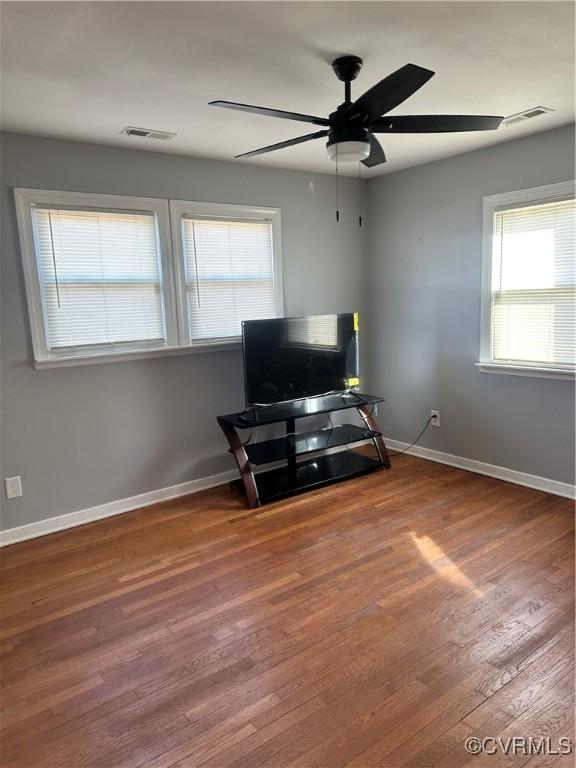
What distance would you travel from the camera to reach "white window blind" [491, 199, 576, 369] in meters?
3.37

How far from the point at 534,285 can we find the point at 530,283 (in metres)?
0.03

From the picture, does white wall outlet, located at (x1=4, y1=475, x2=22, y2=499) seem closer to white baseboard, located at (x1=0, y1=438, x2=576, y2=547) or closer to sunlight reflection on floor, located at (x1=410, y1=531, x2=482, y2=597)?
white baseboard, located at (x1=0, y1=438, x2=576, y2=547)

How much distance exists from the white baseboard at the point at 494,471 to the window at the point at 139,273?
5.95 feet

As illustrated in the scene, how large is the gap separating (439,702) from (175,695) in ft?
3.23

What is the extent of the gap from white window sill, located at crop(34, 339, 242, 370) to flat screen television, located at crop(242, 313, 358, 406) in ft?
1.22

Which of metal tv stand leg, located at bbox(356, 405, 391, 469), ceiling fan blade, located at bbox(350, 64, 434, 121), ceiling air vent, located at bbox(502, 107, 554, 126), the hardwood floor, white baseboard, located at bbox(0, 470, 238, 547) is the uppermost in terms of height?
ceiling air vent, located at bbox(502, 107, 554, 126)

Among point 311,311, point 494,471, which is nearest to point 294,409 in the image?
point 311,311

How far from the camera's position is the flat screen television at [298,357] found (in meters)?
3.64

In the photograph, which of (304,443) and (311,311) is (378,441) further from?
(311,311)

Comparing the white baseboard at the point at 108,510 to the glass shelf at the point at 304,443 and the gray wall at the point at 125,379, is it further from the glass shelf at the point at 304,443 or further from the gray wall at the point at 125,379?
the glass shelf at the point at 304,443

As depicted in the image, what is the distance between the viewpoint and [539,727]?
1694mm

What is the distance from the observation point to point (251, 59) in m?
2.15

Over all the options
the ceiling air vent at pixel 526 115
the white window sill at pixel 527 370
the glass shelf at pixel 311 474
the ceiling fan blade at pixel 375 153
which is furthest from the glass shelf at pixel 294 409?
the ceiling air vent at pixel 526 115

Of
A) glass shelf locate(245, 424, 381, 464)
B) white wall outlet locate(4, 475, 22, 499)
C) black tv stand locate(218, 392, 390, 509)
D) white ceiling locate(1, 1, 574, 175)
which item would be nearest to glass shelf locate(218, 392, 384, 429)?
black tv stand locate(218, 392, 390, 509)
